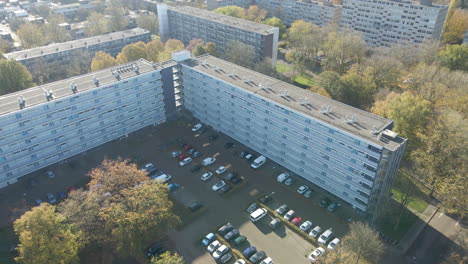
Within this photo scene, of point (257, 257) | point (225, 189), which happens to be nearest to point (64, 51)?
point (225, 189)

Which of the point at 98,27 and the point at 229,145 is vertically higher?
the point at 98,27

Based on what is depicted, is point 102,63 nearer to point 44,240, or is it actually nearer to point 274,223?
point 44,240

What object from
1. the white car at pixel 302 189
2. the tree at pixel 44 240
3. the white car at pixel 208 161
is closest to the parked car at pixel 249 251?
the white car at pixel 302 189

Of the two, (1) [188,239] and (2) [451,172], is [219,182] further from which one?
(2) [451,172]

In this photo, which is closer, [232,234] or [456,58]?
[232,234]

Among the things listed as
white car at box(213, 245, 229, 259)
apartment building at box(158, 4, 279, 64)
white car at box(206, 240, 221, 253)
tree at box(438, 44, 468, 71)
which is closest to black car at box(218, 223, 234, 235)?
white car at box(206, 240, 221, 253)

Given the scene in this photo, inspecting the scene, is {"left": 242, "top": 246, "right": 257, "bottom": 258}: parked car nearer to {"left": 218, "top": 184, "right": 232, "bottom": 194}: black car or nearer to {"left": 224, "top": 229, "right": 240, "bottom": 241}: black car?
{"left": 224, "top": 229, "right": 240, "bottom": 241}: black car
